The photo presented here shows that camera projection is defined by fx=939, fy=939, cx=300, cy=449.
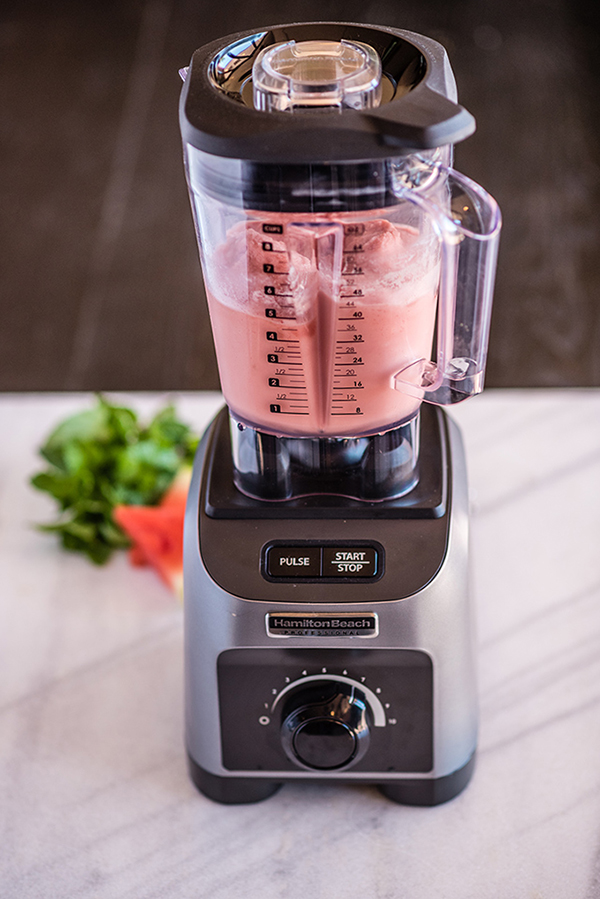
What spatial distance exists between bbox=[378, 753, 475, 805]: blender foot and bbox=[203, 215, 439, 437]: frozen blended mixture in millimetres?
270

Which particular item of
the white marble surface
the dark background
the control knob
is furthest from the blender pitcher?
the dark background

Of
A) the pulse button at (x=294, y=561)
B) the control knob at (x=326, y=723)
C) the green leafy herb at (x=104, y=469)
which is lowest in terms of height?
the green leafy herb at (x=104, y=469)

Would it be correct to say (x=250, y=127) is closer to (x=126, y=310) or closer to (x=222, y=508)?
(x=222, y=508)

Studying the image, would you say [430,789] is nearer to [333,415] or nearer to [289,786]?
[289,786]

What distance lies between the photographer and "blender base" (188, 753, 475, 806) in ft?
2.28

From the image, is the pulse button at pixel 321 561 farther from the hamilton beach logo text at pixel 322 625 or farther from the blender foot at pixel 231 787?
the blender foot at pixel 231 787

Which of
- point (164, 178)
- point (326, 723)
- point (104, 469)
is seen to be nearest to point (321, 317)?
point (326, 723)

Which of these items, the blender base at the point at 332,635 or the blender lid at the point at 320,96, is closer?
the blender lid at the point at 320,96

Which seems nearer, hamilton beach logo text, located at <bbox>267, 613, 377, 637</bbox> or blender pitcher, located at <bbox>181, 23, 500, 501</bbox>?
blender pitcher, located at <bbox>181, 23, 500, 501</bbox>

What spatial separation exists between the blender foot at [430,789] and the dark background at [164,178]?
989 millimetres

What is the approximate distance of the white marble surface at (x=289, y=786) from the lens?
66 centimetres

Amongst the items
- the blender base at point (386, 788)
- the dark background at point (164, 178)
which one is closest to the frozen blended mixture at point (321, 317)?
the blender base at point (386, 788)

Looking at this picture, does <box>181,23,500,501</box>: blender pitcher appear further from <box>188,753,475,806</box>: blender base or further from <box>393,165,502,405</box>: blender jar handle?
<box>188,753,475,806</box>: blender base

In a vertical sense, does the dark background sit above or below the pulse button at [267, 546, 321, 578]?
below
